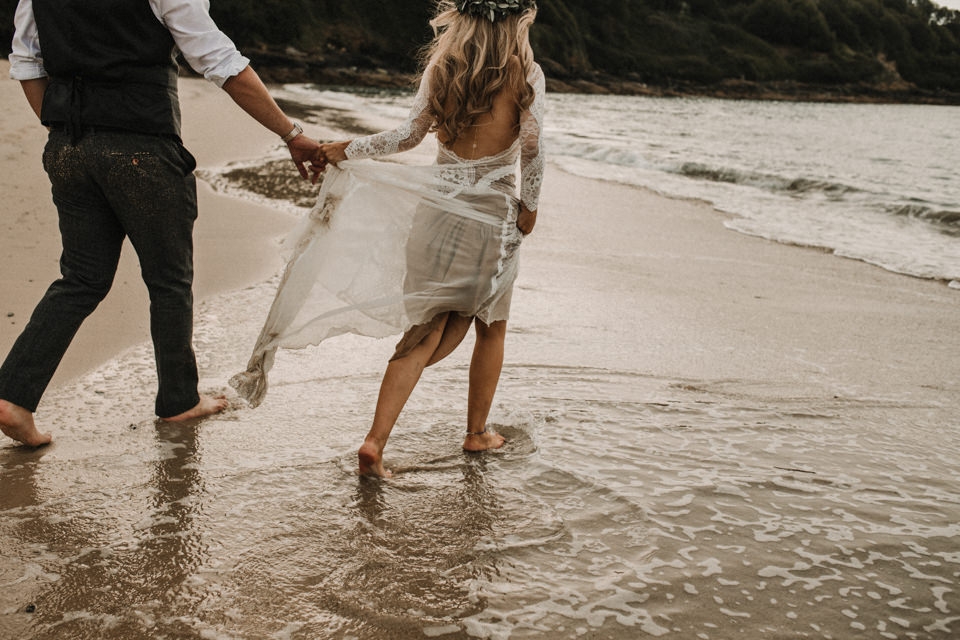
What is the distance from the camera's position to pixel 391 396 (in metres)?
2.89

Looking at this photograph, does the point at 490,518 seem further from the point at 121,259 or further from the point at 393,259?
the point at 121,259

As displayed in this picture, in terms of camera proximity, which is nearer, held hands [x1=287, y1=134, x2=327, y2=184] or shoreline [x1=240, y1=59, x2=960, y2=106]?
held hands [x1=287, y1=134, x2=327, y2=184]

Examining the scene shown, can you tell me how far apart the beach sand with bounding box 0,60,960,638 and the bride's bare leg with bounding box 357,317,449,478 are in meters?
0.10

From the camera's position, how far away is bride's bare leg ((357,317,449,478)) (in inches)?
109

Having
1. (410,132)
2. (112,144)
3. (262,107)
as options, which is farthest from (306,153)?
(112,144)

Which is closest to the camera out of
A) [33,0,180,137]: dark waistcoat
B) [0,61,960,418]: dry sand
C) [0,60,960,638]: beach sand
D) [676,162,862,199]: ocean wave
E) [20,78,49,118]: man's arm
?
[0,60,960,638]: beach sand

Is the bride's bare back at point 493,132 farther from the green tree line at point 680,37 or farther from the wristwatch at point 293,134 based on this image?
the green tree line at point 680,37

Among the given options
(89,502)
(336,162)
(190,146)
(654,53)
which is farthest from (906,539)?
(654,53)

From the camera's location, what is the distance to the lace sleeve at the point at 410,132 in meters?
2.83

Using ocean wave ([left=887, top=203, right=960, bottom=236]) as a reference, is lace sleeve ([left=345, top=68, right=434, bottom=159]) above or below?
above

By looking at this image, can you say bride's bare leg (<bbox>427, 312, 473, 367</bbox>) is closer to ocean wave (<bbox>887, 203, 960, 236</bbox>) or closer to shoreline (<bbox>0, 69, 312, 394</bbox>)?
shoreline (<bbox>0, 69, 312, 394</bbox>)

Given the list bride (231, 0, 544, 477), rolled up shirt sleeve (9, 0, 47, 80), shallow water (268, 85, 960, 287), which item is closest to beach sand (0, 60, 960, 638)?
bride (231, 0, 544, 477)

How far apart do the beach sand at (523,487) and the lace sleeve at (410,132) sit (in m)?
1.12

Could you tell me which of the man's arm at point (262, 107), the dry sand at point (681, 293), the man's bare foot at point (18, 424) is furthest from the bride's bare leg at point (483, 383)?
the man's bare foot at point (18, 424)
